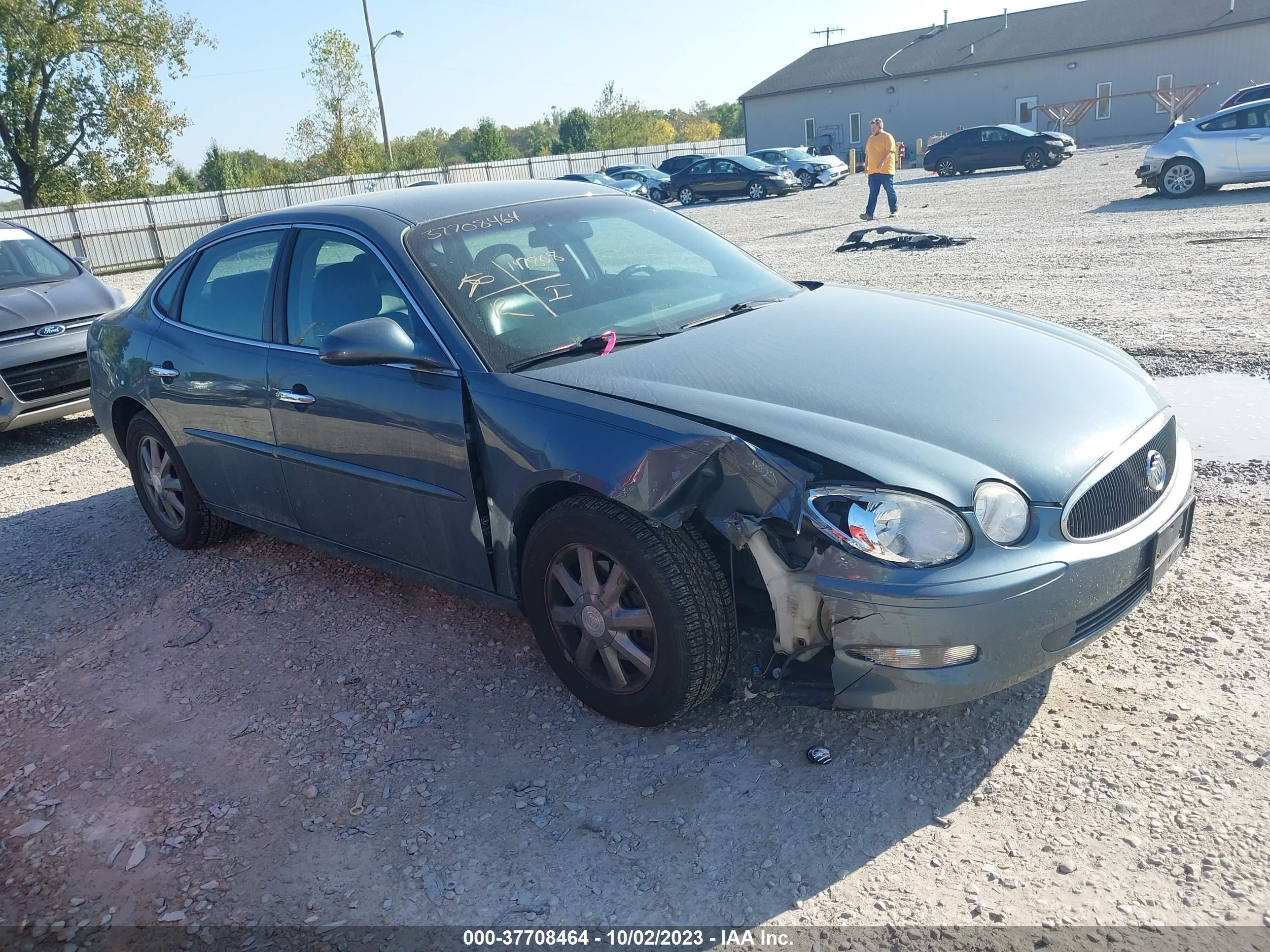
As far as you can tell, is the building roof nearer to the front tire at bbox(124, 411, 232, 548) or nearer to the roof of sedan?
the roof of sedan

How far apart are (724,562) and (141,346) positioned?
11.4ft

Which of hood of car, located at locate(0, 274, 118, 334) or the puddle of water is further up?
hood of car, located at locate(0, 274, 118, 334)

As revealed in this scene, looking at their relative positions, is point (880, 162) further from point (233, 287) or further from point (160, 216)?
point (160, 216)

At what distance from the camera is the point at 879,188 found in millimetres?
18109

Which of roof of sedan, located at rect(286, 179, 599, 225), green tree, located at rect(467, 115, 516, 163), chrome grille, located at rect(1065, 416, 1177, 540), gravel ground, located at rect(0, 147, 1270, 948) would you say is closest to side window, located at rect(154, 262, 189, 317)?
roof of sedan, located at rect(286, 179, 599, 225)

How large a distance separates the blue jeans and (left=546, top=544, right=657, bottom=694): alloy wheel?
52.6ft

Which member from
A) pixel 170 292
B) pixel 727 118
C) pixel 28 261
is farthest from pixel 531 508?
pixel 727 118

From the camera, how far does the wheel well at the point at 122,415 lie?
5.25m

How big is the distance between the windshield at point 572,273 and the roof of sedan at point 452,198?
7 cm

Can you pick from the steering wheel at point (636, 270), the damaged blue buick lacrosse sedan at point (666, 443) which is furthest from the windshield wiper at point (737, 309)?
the steering wheel at point (636, 270)

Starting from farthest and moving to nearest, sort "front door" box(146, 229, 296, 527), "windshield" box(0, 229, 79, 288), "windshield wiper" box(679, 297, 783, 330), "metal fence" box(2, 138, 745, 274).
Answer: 1. "metal fence" box(2, 138, 745, 274)
2. "windshield" box(0, 229, 79, 288)
3. "front door" box(146, 229, 296, 527)
4. "windshield wiper" box(679, 297, 783, 330)

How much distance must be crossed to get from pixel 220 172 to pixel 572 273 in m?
59.2

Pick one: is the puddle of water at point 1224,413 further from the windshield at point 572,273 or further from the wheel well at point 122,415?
the wheel well at point 122,415

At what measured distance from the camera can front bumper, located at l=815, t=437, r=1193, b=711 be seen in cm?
258
